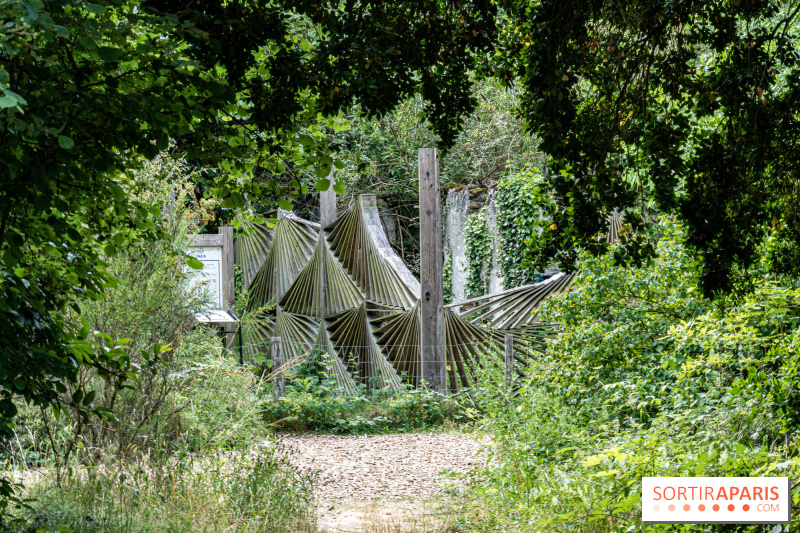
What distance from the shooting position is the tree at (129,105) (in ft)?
5.29

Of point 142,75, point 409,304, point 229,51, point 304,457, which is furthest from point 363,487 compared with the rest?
point 142,75

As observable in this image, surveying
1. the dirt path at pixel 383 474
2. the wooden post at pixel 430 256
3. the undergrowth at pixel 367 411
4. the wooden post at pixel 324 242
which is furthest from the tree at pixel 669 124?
the wooden post at pixel 324 242

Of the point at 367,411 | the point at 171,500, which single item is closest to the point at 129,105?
the point at 171,500

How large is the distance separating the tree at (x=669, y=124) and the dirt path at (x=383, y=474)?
1.81 metres

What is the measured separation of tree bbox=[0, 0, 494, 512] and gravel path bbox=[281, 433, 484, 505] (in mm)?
2317

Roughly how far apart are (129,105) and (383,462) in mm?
4673

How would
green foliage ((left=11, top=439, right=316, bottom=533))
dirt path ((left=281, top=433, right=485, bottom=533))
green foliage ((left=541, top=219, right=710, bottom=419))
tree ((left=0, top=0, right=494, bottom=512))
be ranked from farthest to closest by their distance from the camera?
green foliage ((left=541, top=219, right=710, bottom=419)) → dirt path ((left=281, top=433, right=485, bottom=533)) → green foliage ((left=11, top=439, right=316, bottom=533)) → tree ((left=0, top=0, right=494, bottom=512))

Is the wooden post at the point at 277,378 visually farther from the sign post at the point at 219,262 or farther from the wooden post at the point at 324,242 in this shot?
the wooden post at the point at 324,242

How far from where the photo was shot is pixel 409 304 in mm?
7773

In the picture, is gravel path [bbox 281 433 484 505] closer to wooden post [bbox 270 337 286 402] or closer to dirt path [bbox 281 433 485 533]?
dirt path [bbox 281 433 485 533]

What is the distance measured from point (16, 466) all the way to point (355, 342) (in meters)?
4.52

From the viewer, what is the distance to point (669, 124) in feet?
10.4

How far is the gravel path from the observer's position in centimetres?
498

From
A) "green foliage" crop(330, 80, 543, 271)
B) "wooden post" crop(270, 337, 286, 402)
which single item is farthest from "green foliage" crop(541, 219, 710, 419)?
"green foliage" crop(330, 80, 543, 271)
